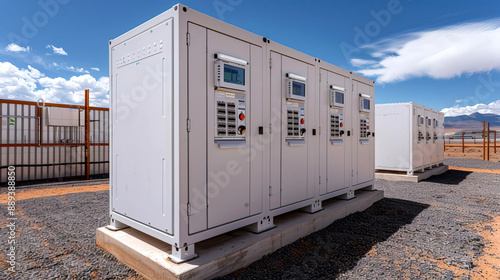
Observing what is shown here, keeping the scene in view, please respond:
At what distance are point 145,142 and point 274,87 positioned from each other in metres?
1.65

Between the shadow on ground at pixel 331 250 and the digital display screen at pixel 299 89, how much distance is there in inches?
75.5

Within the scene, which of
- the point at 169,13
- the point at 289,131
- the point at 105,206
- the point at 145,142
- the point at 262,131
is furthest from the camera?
the point at 105,206

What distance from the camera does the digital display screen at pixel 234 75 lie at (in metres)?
2.99

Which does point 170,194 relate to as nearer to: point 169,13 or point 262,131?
point 262,131

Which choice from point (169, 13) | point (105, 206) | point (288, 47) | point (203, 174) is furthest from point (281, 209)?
point (105, 206)

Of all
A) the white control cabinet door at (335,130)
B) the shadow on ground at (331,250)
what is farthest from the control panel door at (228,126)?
the white control cabinet door at (335,130)

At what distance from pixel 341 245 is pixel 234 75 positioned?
8.19 ft

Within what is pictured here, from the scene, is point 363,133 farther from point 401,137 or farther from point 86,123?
point 86,123

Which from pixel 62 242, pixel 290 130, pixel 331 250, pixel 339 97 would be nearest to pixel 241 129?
pixel 290 130

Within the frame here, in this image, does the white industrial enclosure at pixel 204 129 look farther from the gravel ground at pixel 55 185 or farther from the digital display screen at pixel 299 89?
the gravel ground at pixel 55 185

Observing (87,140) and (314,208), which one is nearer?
(314,208)

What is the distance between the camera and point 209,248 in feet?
9.77

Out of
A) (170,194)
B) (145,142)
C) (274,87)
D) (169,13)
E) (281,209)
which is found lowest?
(281,209)

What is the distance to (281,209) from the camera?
3.77 m
